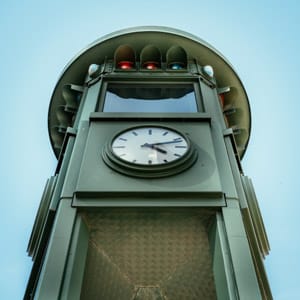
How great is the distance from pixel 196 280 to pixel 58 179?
1.92m

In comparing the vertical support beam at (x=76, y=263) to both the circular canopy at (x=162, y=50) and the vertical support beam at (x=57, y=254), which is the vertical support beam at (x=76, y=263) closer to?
the vertical support beam at (x=57, y=254)

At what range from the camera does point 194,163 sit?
4520 mm

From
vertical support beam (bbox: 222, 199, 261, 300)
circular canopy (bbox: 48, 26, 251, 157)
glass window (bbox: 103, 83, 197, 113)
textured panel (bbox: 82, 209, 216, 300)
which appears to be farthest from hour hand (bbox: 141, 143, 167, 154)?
circular canopy (bbox: 48, 26, 251, 157)

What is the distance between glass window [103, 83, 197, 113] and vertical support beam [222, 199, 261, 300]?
2209 millimetres

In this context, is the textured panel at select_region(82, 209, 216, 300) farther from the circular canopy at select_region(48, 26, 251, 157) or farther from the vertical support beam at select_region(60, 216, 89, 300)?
the circular canopy at select_region(48, 26, 251, 157)

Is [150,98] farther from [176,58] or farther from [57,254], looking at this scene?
[57,254]

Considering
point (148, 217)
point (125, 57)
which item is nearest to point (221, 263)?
point (148, 217)

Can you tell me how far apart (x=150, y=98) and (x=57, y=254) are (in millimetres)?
3252

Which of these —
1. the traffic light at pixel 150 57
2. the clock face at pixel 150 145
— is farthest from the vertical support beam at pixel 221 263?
the traffic light at pixel 150 57

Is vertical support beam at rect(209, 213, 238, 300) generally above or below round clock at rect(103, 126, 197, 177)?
below

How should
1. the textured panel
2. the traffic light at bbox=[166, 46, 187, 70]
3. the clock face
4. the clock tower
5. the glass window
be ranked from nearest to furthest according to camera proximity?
the clock tower, the textured panel, the clock face, the glass window, the traffic light at bbox=[166, 46, 187, 70]

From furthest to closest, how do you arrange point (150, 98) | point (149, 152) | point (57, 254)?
point (150, 98), point (149, 152), point (57, 254)

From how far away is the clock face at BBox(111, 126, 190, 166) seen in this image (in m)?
4.55

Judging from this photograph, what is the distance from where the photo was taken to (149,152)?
4.66m
